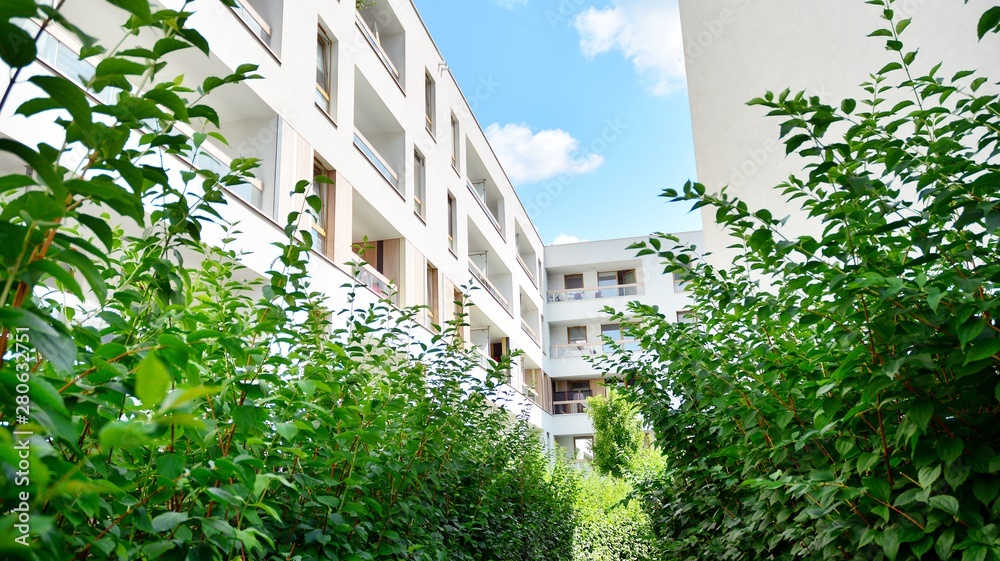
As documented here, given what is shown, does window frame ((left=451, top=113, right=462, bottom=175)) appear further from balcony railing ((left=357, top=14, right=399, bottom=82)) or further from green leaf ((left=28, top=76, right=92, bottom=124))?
green leaf ((left=28, top=76, right=92, bottom=124))

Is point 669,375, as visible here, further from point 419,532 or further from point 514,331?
point 514,331

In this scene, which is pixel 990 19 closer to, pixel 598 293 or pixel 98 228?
pixel 98 228

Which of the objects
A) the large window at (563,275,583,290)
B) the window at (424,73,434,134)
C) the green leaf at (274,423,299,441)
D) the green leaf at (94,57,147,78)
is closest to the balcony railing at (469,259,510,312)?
the window at (424,73,434,134)

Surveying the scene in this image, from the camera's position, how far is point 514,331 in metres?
21.3

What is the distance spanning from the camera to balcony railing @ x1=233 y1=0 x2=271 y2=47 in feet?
27.2

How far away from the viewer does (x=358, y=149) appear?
36.6 feet

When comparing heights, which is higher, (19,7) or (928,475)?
(19,7)

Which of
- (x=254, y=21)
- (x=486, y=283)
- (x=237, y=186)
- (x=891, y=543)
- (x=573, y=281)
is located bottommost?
(x=891, y=543)

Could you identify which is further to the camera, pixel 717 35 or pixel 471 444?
pixel 717 35

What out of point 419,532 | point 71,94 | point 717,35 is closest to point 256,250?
point 419,532

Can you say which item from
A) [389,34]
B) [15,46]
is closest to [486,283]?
[389,34]

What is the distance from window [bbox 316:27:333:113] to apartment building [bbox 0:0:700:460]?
0.02 m

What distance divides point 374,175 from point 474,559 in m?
7.67

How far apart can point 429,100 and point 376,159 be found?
4169mm
